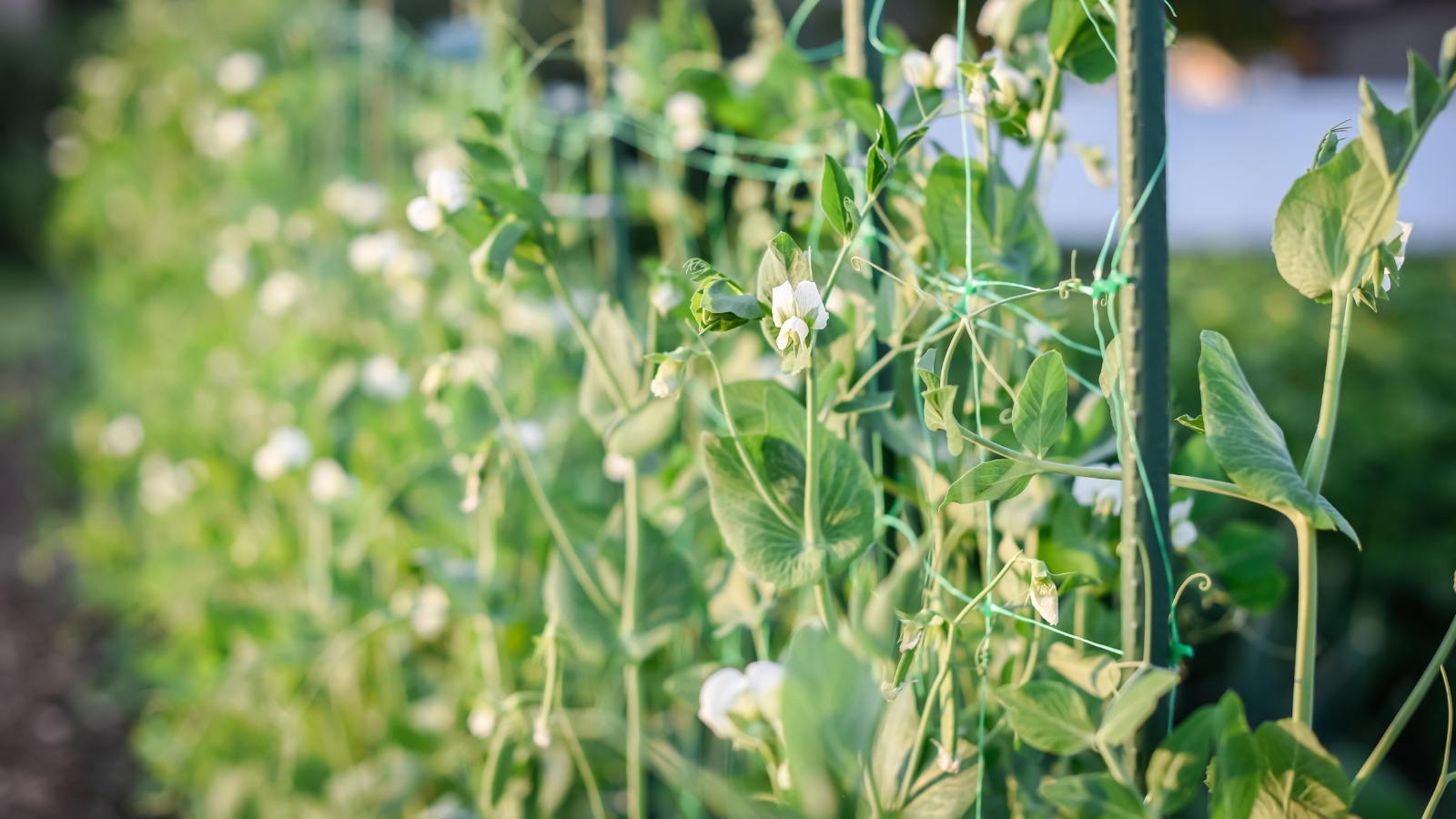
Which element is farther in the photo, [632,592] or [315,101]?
[315,101]

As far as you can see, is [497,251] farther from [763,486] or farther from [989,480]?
[989,480]

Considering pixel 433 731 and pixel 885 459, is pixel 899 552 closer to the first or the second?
pixel 885 459

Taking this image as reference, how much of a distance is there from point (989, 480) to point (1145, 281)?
12cm

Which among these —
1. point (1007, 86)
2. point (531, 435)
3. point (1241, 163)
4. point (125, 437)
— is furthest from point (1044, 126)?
point (1241, 163)

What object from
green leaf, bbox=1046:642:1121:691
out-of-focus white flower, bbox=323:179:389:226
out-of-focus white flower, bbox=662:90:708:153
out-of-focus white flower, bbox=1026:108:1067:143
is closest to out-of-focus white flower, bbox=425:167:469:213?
out-of-focus white flower, bbox=662:90:708:153

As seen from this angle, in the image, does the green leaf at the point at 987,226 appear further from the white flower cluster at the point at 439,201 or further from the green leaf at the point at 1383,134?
the white flower cluster at the point at 439,201

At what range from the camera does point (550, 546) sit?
35.8 inches

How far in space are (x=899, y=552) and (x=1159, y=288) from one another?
342mm

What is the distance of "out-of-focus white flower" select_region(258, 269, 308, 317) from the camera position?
142cm

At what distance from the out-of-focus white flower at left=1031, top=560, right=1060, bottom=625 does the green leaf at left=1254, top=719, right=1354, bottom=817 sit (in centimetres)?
10

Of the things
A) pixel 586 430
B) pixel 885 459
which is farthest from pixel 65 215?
pixel 885 459

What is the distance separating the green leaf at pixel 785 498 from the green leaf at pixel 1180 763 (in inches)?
6.8

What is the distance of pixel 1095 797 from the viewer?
458 millimetres

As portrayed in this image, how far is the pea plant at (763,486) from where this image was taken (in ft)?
1.47
